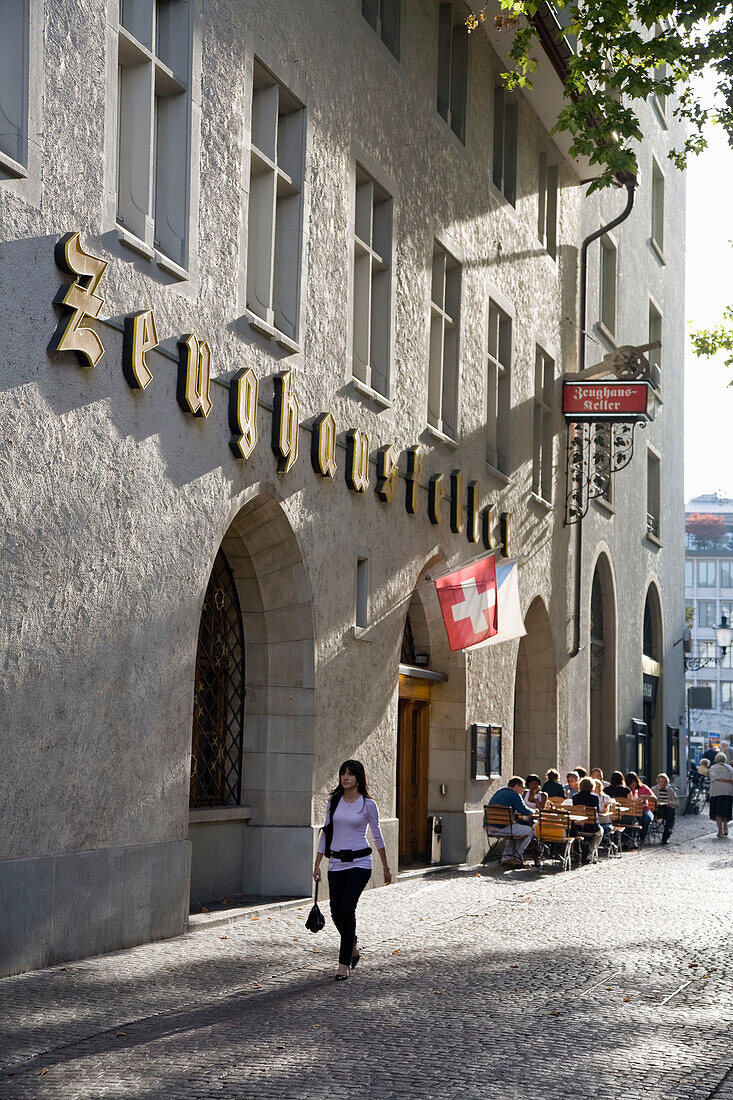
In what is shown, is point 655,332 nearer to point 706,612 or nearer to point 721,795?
point 721,795

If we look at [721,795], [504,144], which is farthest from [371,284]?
[721,795]

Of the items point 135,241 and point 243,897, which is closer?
point 135,241

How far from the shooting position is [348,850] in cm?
988

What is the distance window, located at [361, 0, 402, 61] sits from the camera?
54.1 ft

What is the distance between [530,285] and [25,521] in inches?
608

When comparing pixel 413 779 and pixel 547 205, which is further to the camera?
pixel 547 205

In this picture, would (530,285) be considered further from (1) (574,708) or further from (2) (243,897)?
(2) (243,897)

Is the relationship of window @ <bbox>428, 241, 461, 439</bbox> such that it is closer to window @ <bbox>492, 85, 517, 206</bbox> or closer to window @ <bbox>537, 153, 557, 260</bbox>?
window @ <bbox>492, 85, 517, 206</bbox>

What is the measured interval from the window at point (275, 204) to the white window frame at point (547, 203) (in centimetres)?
1043

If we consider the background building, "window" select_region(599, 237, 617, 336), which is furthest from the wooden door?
the background building

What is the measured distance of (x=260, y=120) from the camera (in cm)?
1390

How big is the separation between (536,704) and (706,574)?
110348 mm

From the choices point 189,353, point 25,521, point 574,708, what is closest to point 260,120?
point 189,353

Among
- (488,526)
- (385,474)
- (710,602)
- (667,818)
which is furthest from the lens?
(710,602)
